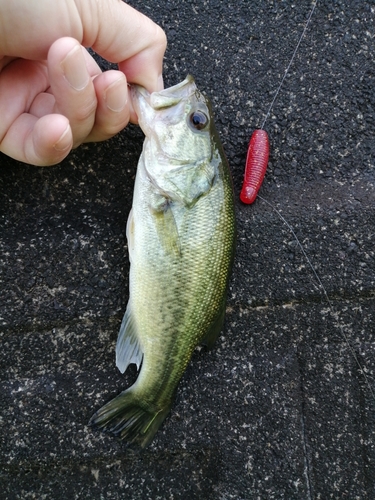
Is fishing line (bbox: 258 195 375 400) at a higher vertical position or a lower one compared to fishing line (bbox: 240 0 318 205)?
lower

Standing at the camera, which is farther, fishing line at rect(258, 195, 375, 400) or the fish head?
fishing line at rect(258, 195, 375, 400)

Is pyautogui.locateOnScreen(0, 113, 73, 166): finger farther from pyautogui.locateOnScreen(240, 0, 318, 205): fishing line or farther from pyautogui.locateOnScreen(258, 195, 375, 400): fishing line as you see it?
pyautogui.locateOnScreen(258, 195, 375, 400): fishing line

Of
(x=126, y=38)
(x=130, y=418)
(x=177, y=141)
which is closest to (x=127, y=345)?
(x=130, y=418)

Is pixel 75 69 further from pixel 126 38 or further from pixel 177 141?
pixel 177 141

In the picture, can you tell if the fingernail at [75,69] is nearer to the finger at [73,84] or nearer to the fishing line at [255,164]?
the finger at [73,84]

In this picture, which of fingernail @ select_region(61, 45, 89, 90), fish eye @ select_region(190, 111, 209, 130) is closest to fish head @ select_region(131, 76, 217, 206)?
fish eye @ select_region(190, 111, 209, 130)

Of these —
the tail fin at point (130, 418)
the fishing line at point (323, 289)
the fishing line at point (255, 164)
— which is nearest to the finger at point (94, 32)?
the fishing line at point (255, 164)

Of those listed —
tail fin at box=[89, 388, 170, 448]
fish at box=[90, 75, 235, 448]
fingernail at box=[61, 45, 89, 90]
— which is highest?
fingernail at box=[61, 45, 89, 90]
